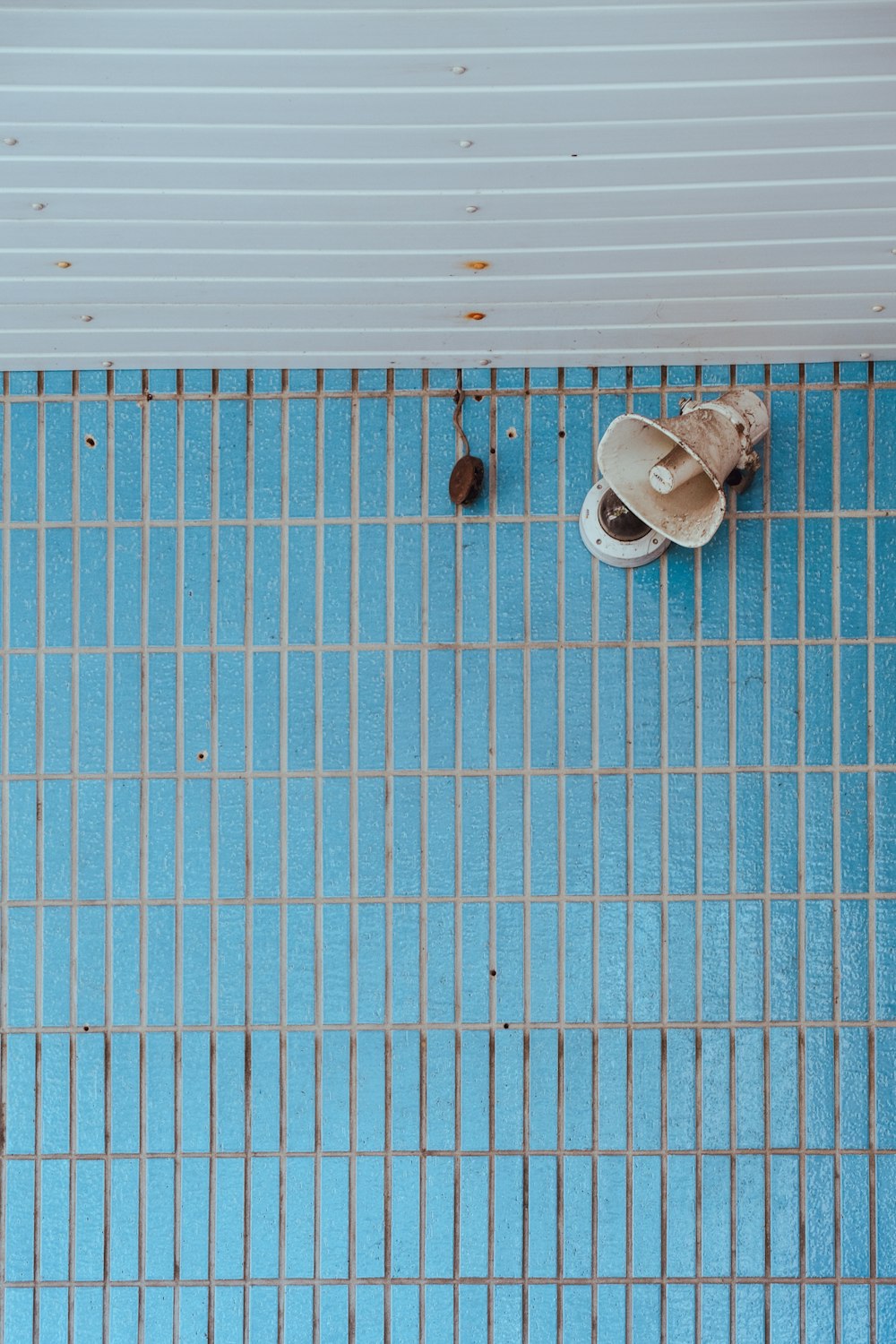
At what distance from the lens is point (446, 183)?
2322 millimetres

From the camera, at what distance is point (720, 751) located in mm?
3162

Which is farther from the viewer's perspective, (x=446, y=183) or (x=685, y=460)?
(x=685, y=460)

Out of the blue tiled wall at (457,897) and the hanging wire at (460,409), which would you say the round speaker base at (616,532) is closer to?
the blue tiled wall at (457,897)

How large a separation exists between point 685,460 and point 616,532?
34cm

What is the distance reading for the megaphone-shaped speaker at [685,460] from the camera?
9.24 ft

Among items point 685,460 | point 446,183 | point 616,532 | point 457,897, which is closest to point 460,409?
point 616,532

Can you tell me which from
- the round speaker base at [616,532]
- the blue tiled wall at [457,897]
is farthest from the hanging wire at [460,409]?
the round speaker base at [616,532]

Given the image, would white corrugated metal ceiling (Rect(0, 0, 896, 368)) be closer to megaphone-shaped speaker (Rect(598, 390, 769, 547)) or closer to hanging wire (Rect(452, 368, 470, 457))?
hanging wire (Rect(452, 368, 470, 457))

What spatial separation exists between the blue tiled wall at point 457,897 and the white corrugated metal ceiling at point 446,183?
0.30 metres

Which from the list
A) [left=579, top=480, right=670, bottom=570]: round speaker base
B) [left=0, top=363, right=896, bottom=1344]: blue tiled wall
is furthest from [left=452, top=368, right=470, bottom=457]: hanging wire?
[left=579, top=480, right=670, bottom=570]: round speaker base

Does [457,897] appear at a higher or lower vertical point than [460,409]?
lower

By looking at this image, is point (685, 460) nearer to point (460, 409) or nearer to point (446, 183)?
point (460, 409)

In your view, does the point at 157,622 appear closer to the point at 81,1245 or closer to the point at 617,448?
the point at 617,448

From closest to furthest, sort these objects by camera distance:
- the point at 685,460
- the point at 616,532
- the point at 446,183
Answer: the point at 446,183
the point at 685,460
the point at 616,532
